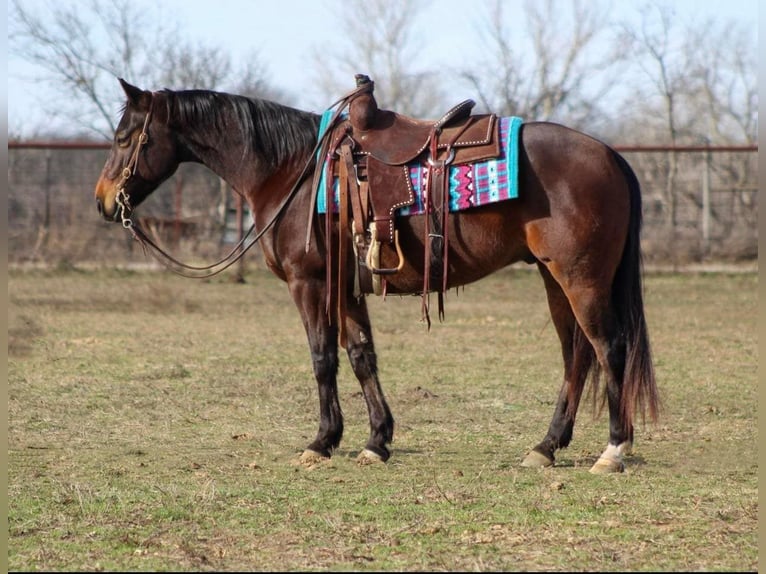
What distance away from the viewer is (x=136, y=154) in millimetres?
6145

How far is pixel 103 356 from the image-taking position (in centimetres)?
996

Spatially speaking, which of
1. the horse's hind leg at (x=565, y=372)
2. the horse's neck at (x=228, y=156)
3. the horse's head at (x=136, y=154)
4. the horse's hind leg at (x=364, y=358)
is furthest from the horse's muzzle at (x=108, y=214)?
the horse's hind leg at (x=565, y=372)

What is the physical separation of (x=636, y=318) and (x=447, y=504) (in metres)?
1.57

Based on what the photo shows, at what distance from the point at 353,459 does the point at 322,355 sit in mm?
595

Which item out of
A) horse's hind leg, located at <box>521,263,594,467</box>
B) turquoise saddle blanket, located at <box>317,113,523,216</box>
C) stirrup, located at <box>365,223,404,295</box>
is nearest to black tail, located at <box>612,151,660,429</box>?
horse's hind leg, located at <box>521,263,594,467</box>

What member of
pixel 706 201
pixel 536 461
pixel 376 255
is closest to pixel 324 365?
pixel 376 255

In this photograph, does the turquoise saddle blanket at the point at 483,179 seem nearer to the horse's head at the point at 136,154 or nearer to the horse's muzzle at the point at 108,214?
the horse's head at the point at 136,154

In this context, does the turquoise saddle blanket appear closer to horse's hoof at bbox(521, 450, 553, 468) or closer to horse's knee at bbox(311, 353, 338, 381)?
horse's knee at bbox(311, 353, 338, 381)

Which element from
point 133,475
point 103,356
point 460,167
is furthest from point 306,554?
point 103,356

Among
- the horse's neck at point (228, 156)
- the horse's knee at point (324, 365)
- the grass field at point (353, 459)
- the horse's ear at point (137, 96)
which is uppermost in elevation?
the horse's ear at point (137, 96)

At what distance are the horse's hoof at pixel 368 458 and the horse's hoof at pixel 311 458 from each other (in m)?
0.19

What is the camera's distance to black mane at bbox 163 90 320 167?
6141 mm

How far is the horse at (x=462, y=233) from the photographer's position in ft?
18.2

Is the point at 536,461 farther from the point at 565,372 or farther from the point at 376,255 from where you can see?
the point at 376,255
